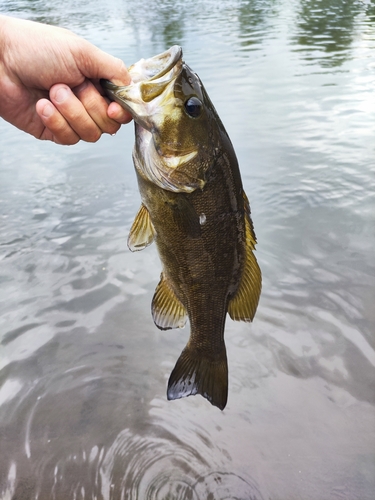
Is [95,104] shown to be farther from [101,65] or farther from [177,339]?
[177,339]

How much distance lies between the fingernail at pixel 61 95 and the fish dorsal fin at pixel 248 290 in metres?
0.97

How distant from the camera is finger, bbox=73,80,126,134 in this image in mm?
1887

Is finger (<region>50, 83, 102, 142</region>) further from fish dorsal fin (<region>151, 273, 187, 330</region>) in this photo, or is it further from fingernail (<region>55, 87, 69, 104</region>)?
fish dorsal fin (<region>151, 273, 187, 330</region>)

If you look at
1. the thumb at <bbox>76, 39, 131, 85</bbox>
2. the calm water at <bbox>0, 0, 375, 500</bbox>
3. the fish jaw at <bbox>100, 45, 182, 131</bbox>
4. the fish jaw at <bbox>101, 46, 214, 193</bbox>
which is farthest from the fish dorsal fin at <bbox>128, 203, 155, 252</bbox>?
the calm water at <bbox>0, 0, 375, 500</bbox>

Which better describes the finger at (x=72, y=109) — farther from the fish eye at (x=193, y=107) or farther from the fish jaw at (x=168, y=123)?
the fish eye at (x=193, y=107)

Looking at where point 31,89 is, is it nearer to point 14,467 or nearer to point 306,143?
point 14,467

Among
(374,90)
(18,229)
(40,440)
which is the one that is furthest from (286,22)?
(40,440)

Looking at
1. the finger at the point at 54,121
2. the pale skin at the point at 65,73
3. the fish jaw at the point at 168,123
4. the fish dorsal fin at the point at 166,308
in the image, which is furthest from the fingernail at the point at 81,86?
the fish dorsal fin at the point at 166,308

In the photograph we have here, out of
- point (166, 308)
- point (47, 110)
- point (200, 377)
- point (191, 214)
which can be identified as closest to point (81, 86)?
point (47, 110)

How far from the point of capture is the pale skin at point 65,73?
5.98ft

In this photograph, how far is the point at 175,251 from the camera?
6.11ft

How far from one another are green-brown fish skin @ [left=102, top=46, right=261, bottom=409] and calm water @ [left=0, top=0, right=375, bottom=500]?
99 cm

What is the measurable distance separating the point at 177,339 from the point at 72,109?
210cm

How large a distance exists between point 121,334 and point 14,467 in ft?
3.92
